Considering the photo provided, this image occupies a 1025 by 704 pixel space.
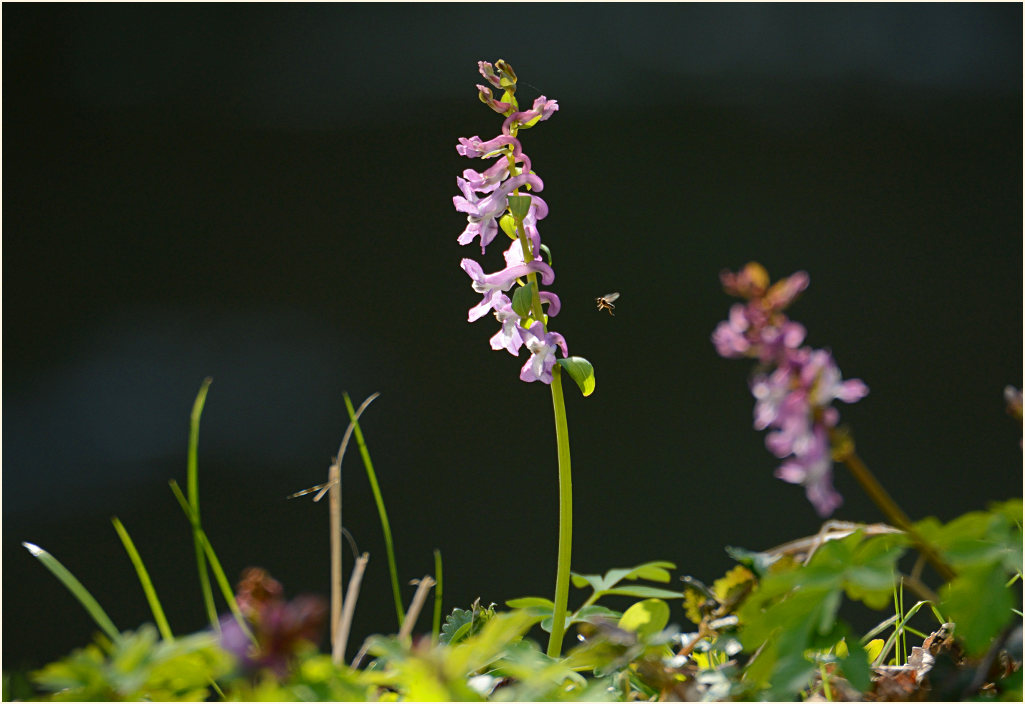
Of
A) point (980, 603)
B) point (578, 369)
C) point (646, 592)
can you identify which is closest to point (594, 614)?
point (646, 592)

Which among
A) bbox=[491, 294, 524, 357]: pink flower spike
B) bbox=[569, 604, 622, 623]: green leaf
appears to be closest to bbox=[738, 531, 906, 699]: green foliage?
bbox=[569, 604, 622, 623]: green leaf

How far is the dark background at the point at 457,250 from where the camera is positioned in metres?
2.72

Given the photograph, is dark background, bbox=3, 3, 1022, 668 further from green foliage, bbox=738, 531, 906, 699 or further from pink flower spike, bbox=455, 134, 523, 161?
green foliage, bbox=738, 531, 906, 699

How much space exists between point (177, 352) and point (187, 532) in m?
0.60

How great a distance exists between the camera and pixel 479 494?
2672 millimetres

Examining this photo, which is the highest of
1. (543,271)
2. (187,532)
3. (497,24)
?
(497,24)

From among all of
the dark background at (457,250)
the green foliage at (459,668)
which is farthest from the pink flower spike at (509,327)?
the dark background at (457,250)

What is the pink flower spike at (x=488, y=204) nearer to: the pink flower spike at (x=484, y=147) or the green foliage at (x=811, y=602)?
the pink flower spike at (x=484, y=147)

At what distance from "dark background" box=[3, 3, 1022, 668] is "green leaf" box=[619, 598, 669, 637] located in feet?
6.65

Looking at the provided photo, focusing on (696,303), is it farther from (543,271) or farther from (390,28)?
(543,271)

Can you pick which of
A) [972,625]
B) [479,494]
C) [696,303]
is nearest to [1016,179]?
[696,303]

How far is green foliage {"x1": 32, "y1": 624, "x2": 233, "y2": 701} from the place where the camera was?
1.26 feet

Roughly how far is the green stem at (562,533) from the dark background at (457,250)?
77.7 inches

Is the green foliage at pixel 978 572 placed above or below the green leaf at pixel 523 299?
below
